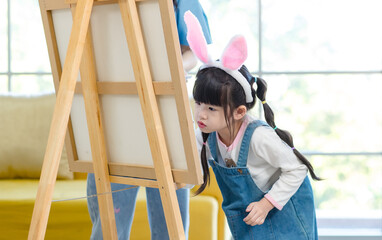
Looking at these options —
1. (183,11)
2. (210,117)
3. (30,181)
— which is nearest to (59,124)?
(30,181)

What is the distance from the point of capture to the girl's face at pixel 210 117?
1.38 m

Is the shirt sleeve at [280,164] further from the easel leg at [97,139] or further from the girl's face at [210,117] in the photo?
the easel leg at [97,139]

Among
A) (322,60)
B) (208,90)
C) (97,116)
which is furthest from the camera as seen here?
(322,60)

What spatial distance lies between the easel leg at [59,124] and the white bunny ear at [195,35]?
247mm

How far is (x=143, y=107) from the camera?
3.85 ft

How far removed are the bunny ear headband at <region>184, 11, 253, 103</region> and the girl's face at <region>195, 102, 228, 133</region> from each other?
97 mm

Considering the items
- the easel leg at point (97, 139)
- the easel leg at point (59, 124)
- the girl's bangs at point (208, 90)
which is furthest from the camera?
the girl's bangs at point (208, 90)

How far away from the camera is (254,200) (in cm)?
144

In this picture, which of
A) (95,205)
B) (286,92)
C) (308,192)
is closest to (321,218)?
(286,92)

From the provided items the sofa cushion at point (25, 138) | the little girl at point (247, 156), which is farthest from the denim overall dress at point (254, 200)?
the sofa cushion at point (25, 138)

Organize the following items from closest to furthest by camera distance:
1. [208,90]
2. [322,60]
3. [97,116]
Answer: [97,116], [208,90], [322,60]

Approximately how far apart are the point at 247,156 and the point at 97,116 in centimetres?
42

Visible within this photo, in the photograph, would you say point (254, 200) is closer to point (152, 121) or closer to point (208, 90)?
point (208, 90)

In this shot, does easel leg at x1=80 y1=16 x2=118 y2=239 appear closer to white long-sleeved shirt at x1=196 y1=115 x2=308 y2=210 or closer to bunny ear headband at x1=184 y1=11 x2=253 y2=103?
bunny ear headband at x1=184 y1=11 x2=253 y2=103
